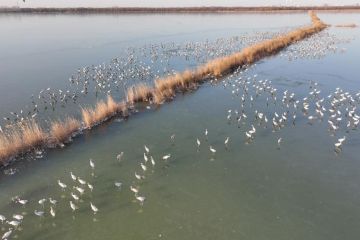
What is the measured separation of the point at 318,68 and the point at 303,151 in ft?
56.5

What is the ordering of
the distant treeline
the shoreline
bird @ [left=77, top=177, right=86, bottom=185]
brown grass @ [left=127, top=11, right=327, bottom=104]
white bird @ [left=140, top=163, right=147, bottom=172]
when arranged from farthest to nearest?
the distant treeline
the shoreline
brown grass @ [left=127, top=11, right=327, bottom=104]
white bird @ [left=140, top=163, right=147, bottom=172]
bird @ [left=77, top=177, right=86, bottom=185]

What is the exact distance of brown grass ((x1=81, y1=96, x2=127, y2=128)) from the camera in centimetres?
1855

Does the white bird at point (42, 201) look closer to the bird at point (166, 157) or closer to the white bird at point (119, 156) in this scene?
the white bird at point (119, 156)

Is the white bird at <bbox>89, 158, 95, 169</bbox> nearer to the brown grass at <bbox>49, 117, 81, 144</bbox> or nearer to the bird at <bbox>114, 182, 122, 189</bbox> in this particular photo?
the bird at <bbox>114, 182, 122, 189</bbox>

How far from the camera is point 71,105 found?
2194 cm

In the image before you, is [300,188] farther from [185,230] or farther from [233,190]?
[185,230]

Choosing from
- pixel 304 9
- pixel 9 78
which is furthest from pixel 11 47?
pixel 304 9

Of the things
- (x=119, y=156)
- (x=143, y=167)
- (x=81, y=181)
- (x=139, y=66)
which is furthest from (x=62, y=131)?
(x=139, y=66)

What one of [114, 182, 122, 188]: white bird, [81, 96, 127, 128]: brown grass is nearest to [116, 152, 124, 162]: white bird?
[114, 182, 122, 188]: white bird

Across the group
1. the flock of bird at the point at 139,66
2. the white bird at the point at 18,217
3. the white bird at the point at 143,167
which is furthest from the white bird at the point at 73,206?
the flock of bird at the point at 139,66

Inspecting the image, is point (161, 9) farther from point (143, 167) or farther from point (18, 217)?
point (18, 217)

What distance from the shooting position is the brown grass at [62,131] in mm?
16656

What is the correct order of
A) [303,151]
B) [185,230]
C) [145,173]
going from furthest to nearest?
[303,151] → [145,173] → [185,230]

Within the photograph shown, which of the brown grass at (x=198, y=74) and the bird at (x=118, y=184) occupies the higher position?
the brown grass at (x=198, y=74)
